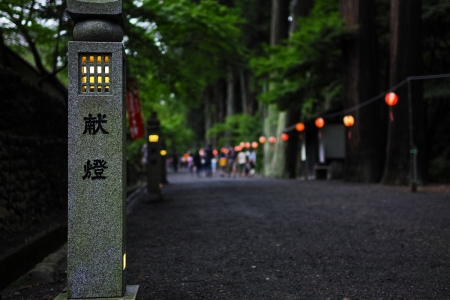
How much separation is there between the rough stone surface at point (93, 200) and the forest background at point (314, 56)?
724cm

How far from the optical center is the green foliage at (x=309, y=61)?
666 inches

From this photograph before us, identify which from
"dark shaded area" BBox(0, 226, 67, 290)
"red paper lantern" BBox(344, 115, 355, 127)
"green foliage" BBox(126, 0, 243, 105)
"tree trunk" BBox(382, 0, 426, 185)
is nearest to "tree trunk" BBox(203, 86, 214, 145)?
"red paper lantern" BBox(344, 115, 355, 127)

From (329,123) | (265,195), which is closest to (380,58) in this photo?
(329,123)

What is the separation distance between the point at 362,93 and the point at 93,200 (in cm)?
1614

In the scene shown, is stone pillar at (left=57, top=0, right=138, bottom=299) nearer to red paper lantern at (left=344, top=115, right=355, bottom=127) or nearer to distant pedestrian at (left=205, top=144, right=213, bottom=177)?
red paper lantern at (left=344, top=115, right=355, bottom=127)

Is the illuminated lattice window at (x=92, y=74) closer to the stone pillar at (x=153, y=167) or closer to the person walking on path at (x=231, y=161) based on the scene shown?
the stone pillar at (x=153, y=167)

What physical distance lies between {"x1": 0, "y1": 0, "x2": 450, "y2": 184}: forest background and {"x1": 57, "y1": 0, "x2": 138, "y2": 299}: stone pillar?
7.13 metres

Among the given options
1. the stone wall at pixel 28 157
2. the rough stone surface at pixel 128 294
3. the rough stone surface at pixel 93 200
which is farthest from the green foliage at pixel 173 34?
the rough stone surface at pixel 128 294

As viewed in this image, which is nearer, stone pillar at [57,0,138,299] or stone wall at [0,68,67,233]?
stone pillar at [57,0,138,299]

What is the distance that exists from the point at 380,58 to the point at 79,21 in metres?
21.5

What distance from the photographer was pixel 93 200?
3.45 metres

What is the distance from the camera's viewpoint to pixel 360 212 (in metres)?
9.31

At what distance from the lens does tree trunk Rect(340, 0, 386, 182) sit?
693 inches

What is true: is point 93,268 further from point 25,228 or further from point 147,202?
point 147,202
